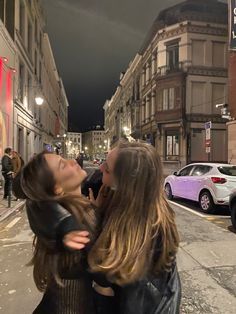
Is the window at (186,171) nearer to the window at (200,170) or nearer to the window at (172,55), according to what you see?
the window at (200,170)

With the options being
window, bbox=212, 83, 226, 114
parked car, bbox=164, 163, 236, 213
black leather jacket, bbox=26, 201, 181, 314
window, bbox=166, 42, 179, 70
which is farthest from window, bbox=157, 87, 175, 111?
black leather jacket, bbox=26, 201, 181, 314

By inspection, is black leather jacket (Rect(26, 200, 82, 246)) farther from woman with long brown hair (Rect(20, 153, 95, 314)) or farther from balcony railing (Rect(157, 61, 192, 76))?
balcony railing (Rect(157, 61, 192, 76))

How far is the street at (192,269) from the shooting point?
3760 mm

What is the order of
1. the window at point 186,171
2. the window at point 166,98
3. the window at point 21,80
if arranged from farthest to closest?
1. the window at point 166,98
2. the window at point 21,80
3. the window at point 186,171

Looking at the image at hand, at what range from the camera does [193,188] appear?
424 inches

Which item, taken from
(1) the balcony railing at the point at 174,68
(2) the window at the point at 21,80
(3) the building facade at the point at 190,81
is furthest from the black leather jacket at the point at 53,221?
(1) the balcony railing at the point at 174,68

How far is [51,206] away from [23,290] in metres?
3.19

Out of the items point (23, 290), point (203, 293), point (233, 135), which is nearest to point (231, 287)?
point (203, 293)

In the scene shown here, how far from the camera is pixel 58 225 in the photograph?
1.40m

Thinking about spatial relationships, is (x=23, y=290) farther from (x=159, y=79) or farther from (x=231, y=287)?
(x=159, y=79)

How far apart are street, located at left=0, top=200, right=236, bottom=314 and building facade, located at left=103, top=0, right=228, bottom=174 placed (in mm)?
22931

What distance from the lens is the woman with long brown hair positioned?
142 centimetres

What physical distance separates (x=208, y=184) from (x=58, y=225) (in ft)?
29.5

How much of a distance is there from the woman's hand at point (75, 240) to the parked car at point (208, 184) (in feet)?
26.7
